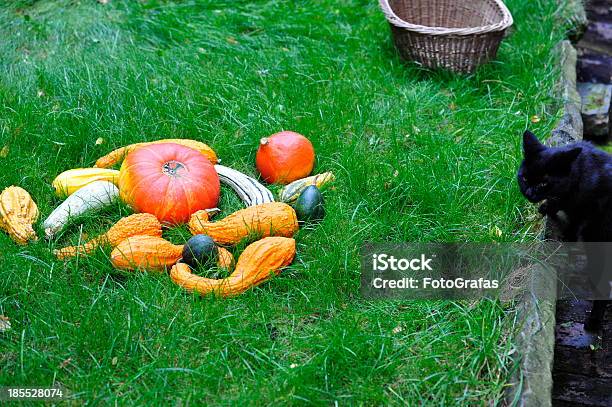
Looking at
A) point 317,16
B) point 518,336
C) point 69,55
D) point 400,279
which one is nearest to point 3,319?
point 400,279

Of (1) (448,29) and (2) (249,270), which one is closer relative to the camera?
(2) (249,270)

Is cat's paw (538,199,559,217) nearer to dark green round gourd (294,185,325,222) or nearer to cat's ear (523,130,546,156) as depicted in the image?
cat's ear (523,130,546,156)

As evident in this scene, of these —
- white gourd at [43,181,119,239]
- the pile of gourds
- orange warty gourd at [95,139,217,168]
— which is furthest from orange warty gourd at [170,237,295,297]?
orange warty gourd at [95,139,217,168]

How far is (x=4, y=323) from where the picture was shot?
3.20 meters

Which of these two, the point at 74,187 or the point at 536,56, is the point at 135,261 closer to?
the point at 74,187

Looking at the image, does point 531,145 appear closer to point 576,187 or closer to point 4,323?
point 576,187

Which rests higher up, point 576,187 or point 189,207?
point 576,187

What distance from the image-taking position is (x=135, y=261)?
3.50 meters

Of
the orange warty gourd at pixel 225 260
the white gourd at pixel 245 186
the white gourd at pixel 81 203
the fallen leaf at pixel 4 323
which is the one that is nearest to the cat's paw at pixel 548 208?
the white gourd at pixel 245 186

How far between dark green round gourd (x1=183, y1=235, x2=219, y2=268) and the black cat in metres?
1.63

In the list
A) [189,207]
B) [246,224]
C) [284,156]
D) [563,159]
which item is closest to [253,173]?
[284,156]

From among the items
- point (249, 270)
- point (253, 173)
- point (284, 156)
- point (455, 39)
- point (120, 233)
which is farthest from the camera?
point (455, 39)

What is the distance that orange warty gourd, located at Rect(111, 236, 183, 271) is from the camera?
3498mm

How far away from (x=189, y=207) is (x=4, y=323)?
111 cm
